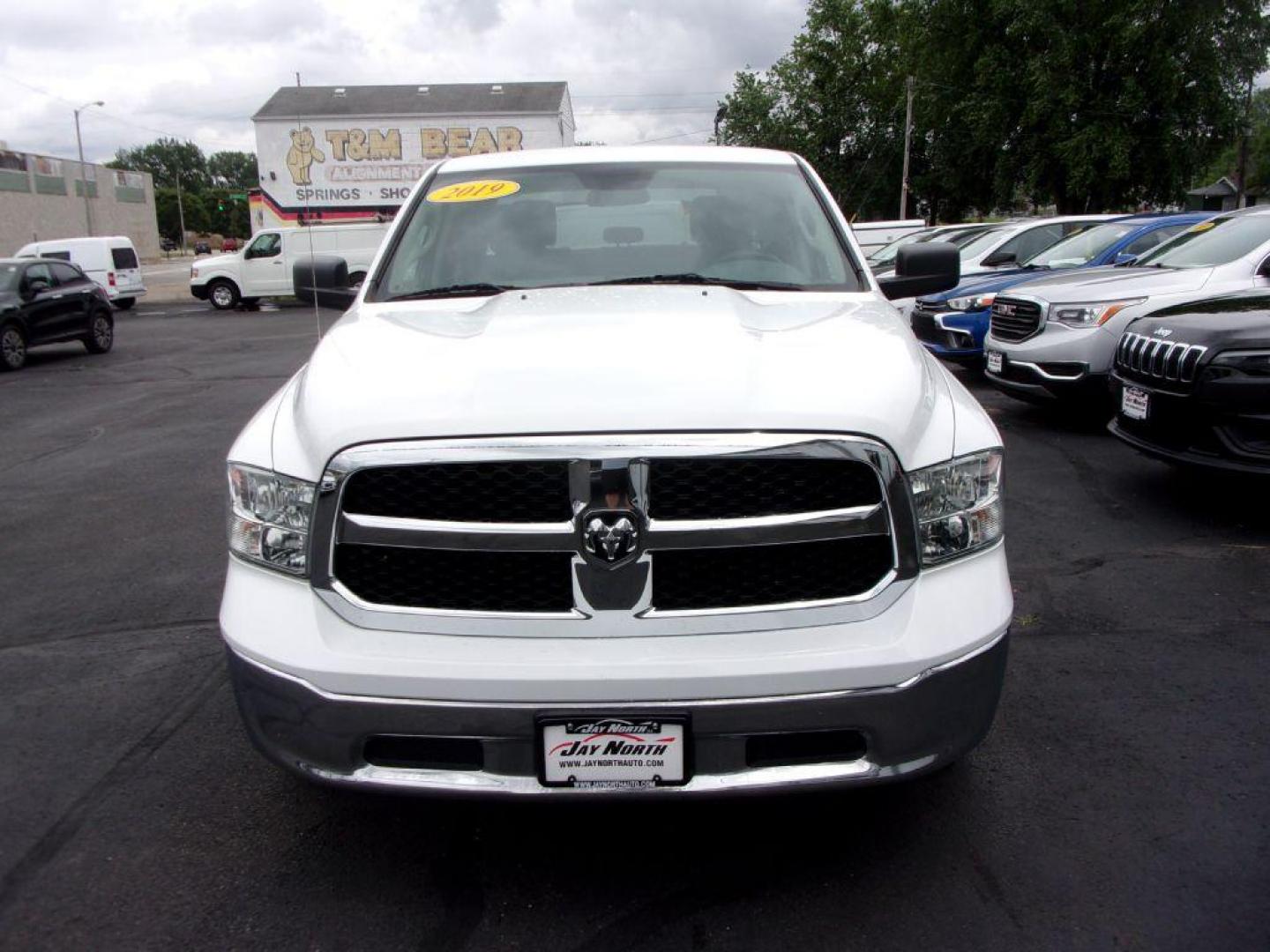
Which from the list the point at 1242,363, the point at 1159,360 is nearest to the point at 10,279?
the point at 1159,360

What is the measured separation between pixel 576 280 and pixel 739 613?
5.41 feet

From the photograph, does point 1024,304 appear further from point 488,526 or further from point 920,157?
point 920,157

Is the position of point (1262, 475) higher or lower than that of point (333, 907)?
higher

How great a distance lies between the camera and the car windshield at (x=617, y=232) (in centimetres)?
366

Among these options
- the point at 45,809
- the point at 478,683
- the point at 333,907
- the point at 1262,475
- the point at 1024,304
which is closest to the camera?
the point at 478,683

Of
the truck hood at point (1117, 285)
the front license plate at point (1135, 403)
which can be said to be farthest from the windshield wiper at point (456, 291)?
the truck hood at point (1117, 285)

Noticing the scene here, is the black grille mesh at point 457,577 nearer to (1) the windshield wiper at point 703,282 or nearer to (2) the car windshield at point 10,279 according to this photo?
(1) the windshield wiper at point 703,282

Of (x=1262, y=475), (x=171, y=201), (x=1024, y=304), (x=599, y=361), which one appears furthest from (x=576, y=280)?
(x=171, y=201)

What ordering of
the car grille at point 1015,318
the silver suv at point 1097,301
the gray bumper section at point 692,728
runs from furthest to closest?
the car grille at point 1015,318 → the silver suv at point 1097,301 → the gray bumper section at point 692,728

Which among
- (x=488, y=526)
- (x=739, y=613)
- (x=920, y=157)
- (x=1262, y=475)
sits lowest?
(x=1262, y=475)

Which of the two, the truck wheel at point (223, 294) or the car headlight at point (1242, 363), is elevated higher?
the car headlight at point (1242, 363)

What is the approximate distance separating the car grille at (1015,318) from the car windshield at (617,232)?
4861 millimetres

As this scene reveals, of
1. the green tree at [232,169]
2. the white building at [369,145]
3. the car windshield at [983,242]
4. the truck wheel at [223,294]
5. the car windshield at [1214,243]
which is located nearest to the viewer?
the car windshield at [1214,243]

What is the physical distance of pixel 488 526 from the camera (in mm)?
2299
